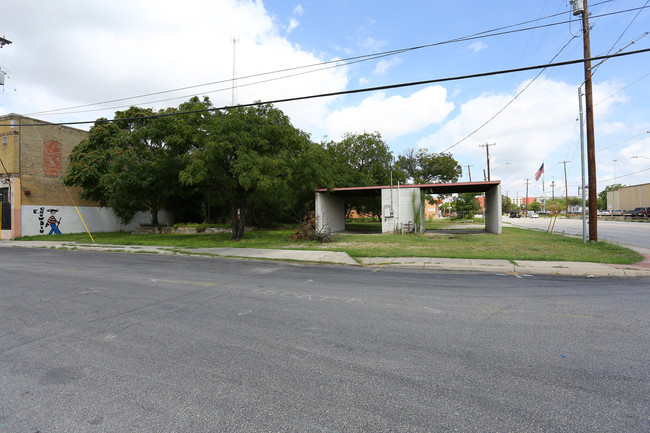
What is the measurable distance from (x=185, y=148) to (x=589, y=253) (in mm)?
19558

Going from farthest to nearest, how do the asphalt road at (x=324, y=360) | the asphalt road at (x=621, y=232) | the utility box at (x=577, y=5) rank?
the asphalt road at (x=621, y=232)
the utility box at (x=577, y=5)
the asphalt road at (x=324, y=360)

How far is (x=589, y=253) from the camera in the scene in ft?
42.9

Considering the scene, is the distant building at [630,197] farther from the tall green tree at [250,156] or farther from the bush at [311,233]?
the bush at [311,233]

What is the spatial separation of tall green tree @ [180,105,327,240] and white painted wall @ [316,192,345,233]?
4.77 m

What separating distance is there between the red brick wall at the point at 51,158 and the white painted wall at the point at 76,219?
111 inches

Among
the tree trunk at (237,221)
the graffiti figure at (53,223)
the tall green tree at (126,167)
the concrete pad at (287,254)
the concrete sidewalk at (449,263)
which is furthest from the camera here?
the graffiti figure at (53,223)

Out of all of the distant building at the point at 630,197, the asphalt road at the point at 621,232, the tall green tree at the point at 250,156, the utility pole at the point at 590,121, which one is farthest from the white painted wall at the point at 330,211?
the distant building at the point at 630,197

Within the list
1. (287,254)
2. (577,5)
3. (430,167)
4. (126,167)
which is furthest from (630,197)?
(126,167)

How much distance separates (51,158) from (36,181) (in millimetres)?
2171

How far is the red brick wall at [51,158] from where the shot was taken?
26.6m

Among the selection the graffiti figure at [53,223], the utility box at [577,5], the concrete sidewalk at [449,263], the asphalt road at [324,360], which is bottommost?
the asphalt road at [324,360]

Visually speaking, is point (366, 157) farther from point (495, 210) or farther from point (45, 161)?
point (45, 161)

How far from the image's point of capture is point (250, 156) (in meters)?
17.0

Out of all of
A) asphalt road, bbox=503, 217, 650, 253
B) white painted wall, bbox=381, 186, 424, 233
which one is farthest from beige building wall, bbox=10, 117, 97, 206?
asphalt road, bbox=503, 217, 650, 253
